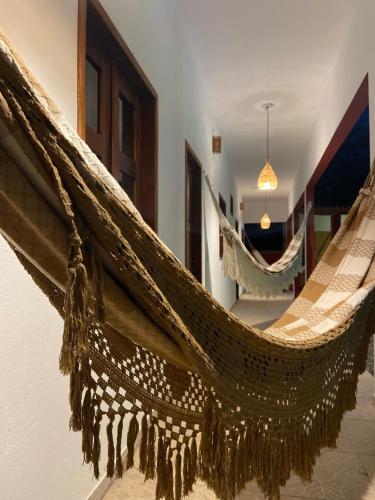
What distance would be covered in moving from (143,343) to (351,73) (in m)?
2.52

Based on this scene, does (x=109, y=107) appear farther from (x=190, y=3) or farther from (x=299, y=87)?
(x=299, y=87)

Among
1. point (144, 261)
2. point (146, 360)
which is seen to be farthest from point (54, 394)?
point (144, 261)

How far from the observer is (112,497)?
4.20 feet

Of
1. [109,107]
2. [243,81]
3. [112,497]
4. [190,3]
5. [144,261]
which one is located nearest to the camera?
[144,261]

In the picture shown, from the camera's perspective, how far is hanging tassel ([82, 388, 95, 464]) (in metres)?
0.55

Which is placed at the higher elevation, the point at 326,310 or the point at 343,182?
the point at 343,182

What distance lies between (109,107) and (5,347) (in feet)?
3.55

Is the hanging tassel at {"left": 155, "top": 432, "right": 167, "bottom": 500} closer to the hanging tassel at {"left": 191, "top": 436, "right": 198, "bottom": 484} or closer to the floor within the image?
the hanging tassel at {"left": 191, "top": 436, "right": 198, "bottom": 484}

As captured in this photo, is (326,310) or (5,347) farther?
(326,310)

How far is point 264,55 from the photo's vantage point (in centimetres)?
294

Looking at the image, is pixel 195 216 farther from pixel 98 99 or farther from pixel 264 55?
pixel 98 99

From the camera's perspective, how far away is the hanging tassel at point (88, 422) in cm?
55

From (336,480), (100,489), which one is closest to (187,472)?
(100,489)

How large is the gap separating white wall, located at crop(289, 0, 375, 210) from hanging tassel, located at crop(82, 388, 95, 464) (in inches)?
75.6
